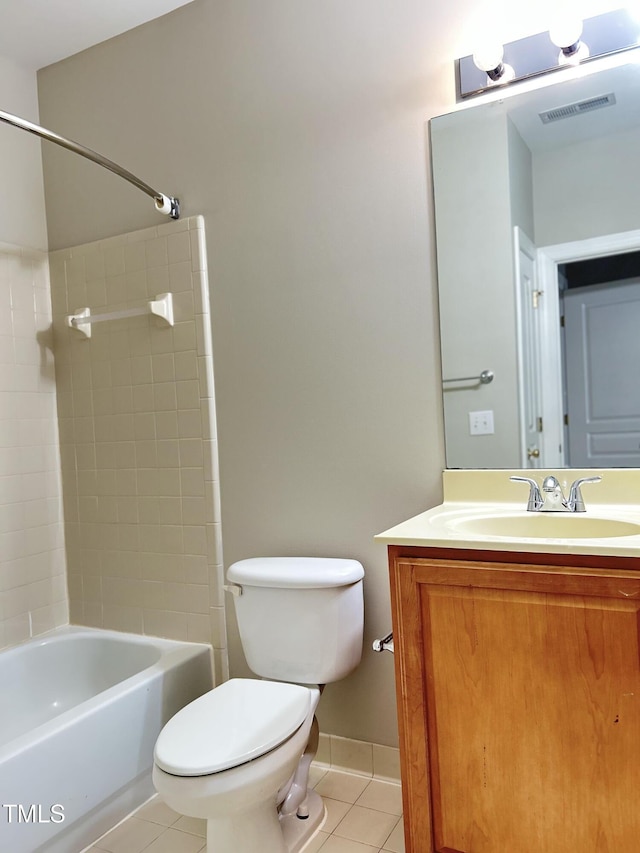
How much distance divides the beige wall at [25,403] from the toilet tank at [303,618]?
1.00 metres

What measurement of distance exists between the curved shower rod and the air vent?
4.07ft

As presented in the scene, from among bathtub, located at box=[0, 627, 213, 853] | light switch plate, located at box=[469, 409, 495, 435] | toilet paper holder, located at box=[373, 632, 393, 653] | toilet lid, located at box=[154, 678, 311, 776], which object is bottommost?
bathtub, located at box=[0, 627, 213, 853]

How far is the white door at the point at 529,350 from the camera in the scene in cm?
179

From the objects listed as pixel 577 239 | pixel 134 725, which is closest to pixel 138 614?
pixel 134 725

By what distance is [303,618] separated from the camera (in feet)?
6.10

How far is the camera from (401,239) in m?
1.94

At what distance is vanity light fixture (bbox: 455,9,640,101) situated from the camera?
5.41 feet

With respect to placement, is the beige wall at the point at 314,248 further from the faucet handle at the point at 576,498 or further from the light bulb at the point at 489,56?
the faucet handle at the point at 576,498

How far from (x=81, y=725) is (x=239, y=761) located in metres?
0.56

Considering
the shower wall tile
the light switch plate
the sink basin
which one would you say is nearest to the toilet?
the sink basin

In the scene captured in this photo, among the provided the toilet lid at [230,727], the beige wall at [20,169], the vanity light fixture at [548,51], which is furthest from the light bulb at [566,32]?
the beige wall at [20,169]

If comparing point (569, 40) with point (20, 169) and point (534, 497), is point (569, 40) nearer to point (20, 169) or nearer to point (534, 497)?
point (534, 497)

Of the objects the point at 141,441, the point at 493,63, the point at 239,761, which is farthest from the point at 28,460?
the point at 493,63

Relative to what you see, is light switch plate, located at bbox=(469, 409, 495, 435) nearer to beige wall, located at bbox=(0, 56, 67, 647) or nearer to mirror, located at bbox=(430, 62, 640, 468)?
mirror, located at bbox=(430, 62, 640, 468)
